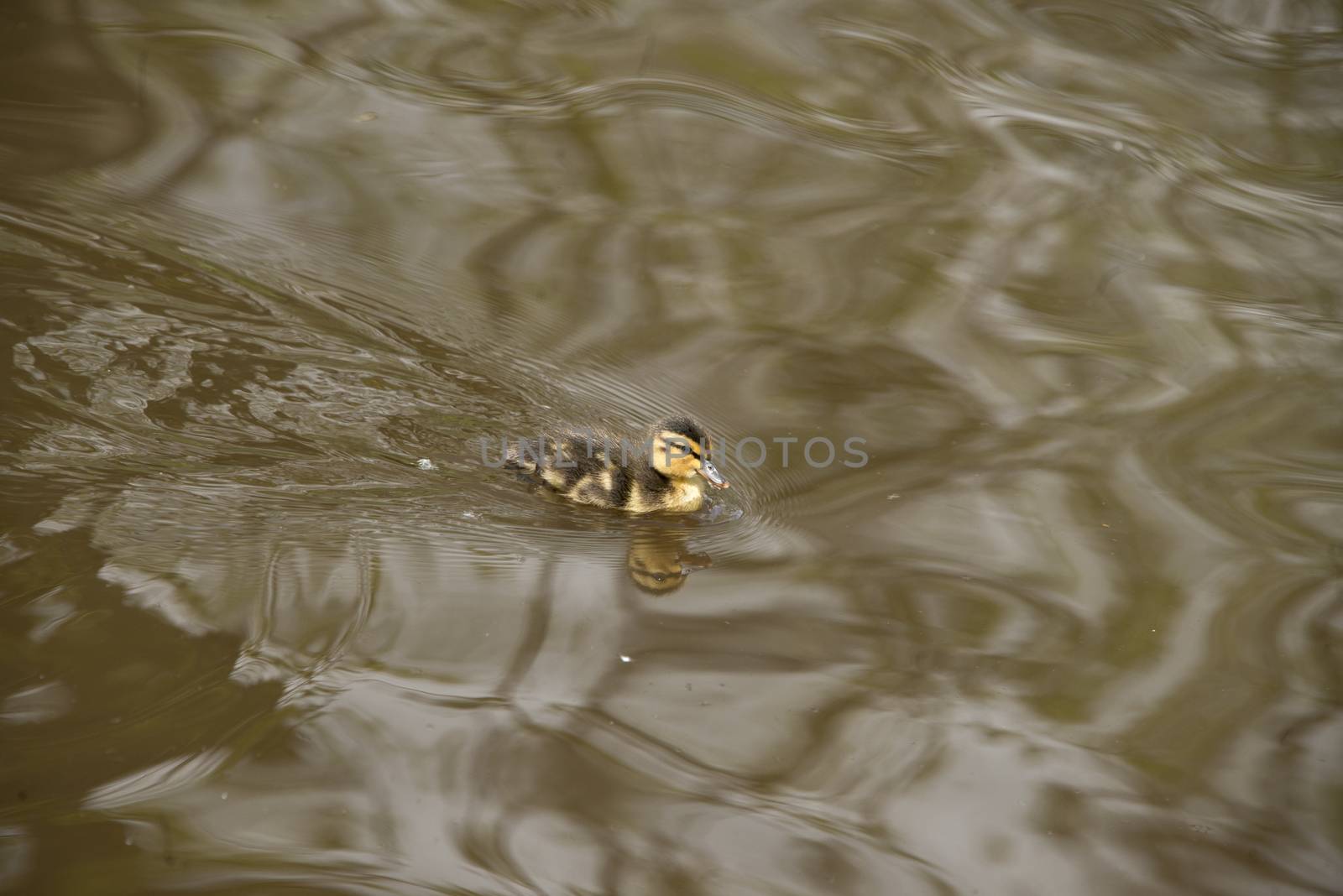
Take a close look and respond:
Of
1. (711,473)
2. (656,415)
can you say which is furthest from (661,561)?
(656,415)

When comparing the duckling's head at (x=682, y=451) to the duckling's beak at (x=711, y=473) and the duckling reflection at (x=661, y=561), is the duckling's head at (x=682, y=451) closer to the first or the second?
the duckling's beak at (x=711, y=473)

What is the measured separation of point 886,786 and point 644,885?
25.5 inches

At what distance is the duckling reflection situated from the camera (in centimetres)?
343

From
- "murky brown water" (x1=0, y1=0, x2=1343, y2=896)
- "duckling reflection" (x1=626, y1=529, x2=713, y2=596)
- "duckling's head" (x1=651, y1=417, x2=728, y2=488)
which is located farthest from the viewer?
"duckling's head" (x1=651, y1=417, x2=728, y2=488)

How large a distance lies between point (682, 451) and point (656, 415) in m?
0.49

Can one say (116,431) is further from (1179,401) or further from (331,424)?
(1179,401)

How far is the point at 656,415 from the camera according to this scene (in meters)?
4.24

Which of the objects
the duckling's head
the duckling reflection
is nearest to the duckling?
the duckling's head

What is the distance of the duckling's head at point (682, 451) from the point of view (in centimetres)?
375

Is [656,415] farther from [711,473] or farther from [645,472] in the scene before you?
[711,473]

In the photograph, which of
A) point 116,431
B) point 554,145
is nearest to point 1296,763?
point 116,431

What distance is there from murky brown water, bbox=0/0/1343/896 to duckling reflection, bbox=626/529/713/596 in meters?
0.01

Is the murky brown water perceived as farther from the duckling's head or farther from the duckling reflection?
the duckling's head

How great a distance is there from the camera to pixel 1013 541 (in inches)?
145
